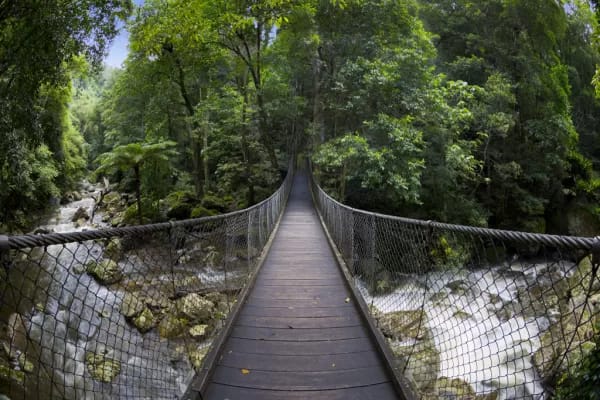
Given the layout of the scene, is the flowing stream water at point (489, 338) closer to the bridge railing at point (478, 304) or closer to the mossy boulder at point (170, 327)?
the bridge railing at point (478, 304)

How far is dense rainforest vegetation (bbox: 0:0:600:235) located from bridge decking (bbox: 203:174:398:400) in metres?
4.22

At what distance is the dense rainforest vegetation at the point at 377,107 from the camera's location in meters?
7.60

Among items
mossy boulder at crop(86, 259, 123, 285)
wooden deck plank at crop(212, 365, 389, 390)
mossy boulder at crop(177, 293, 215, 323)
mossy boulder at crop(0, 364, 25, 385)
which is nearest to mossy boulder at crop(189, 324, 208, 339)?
mossy boulder at crop(177, 293, 215, 323)

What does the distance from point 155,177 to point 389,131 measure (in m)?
7.35

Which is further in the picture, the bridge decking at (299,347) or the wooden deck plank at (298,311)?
the wooden deck plank at (298,311)

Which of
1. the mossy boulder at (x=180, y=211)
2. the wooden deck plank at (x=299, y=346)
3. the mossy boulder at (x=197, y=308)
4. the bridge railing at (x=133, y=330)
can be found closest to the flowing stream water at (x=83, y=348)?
the bridge railing at (x=133, y=330)

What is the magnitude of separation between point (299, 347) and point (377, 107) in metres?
7.24

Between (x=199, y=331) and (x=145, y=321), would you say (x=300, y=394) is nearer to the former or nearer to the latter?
(x=199, y=331)

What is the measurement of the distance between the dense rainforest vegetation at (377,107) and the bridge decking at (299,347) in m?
4.22

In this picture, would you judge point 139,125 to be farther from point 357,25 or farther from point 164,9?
point 357,25

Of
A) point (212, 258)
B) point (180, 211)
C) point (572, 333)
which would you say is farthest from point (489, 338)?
point (180, 211)

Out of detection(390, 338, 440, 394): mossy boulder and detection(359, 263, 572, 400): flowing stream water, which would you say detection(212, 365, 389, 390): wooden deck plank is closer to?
detection(390, 338, 440, 394): mossy boulder

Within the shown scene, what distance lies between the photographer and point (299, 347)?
220 centimetres

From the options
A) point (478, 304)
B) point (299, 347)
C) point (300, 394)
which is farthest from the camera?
point (478, 304)
